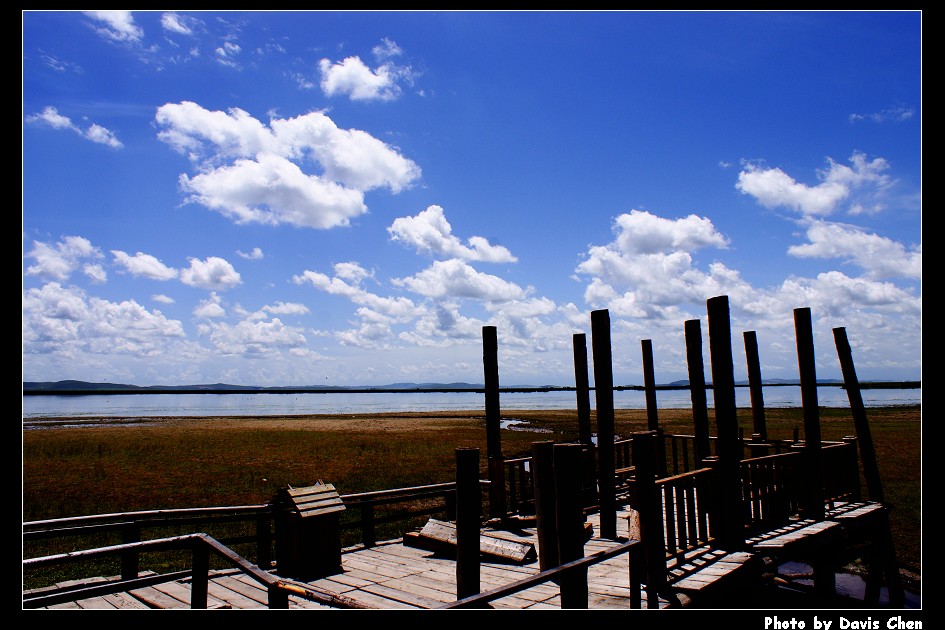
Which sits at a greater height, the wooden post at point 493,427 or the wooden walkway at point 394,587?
the wooden post at point 493,427

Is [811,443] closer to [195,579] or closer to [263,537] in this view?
[263,537]

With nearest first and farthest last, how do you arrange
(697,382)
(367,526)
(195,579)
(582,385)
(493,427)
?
(195,579) → (367,526) → (697,382) → (493,427) → (582,385)

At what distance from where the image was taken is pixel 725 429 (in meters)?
8.86

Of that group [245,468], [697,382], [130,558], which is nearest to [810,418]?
[697,382]

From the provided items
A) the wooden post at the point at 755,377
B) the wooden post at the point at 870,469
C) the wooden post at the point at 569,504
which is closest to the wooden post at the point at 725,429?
the wooden post at the point at 569,504

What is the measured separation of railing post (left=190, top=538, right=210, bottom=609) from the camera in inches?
213

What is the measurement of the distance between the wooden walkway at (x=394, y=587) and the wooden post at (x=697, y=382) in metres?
3.30

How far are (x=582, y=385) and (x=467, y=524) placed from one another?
7.70 m

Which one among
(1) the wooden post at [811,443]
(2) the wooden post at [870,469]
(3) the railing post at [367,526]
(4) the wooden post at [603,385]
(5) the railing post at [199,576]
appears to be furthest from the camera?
(2) the wooden post at [870,469]

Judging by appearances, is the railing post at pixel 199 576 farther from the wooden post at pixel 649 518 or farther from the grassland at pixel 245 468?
the grassland at pixel 245 468

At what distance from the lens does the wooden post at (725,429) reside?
8383mm

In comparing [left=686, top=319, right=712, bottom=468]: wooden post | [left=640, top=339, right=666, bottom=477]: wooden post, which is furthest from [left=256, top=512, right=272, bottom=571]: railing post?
[left=640, top=339, right=666, bottom=477]: wooden post
